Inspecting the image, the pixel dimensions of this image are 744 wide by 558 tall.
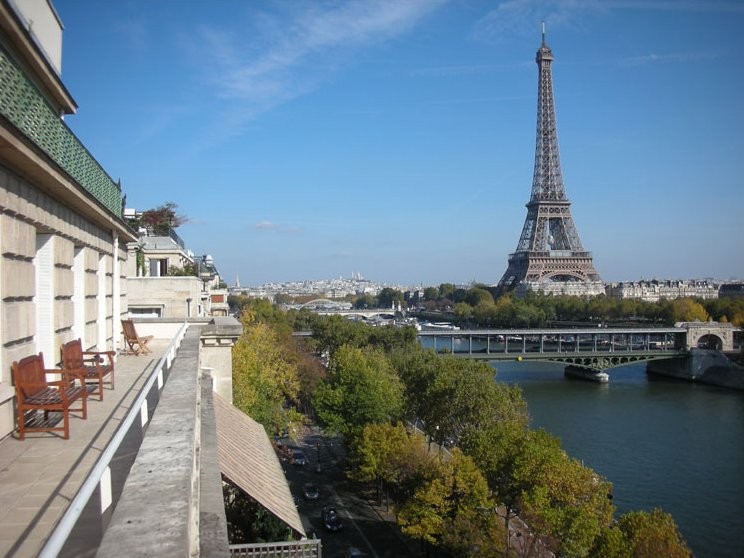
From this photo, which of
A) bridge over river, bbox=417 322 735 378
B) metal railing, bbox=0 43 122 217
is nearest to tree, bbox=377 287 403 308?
→ bridge over river, bbox=417 322 735 378

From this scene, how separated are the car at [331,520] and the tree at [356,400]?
480 centimetres

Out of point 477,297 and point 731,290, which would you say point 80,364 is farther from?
point 731,290

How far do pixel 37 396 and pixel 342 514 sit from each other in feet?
66.4

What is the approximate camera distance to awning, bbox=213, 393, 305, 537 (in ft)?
14.9

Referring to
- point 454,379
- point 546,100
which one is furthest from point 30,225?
point 546,100

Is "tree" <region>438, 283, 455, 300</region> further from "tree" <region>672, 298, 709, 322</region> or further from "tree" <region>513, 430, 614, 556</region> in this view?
"tree" <region>513, 430, 614, 556</region>

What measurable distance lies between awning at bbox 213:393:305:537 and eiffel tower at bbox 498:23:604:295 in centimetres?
10460

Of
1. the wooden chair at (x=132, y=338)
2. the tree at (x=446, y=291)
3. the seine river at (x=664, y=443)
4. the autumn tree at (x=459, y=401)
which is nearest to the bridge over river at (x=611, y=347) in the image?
the seine river at (x=664, y=443)

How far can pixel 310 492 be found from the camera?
81.1ft

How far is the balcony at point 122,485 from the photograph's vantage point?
198cm

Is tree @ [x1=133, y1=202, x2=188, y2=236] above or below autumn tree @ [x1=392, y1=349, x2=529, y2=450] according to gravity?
above

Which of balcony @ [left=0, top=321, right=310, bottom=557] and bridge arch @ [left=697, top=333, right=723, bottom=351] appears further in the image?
bridge arch @ [left=697, top=333, right=723, bottom=351]

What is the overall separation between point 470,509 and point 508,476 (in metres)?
2.12

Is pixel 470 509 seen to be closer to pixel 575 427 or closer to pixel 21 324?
pixel 21 324
